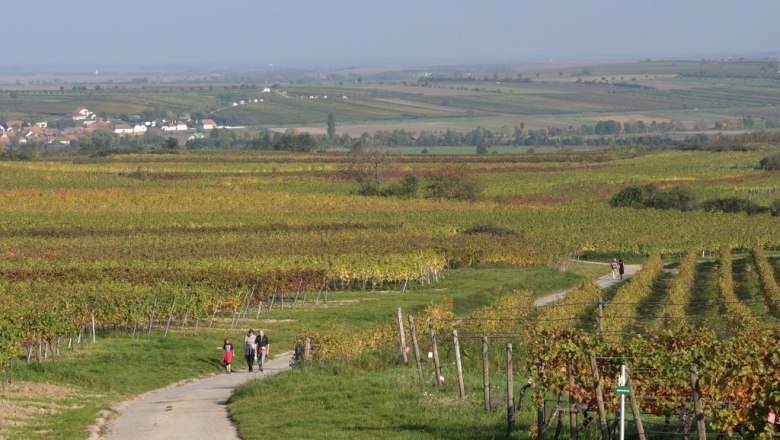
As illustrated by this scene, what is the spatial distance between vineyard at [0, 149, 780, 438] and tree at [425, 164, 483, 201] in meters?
1.98

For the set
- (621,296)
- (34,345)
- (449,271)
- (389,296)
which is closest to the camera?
(34,345)

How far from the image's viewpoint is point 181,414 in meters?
26.3

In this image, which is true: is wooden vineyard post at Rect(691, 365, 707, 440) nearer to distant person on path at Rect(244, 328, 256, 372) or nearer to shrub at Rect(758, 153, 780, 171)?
distant person on path at Rect(244, 328, 256, 372)

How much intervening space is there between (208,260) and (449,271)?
11361mm

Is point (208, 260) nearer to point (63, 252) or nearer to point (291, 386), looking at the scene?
point (63, 252)

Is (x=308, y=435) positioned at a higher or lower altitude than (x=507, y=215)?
higher

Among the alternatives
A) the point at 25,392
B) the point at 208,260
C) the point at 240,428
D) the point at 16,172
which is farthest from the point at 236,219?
the point at 240,428

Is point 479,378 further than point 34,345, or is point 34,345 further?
point 34,345

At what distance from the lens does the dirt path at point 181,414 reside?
23.5m

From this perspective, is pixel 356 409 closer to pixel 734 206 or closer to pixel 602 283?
pixel 602 283

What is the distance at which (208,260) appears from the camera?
56469 mm

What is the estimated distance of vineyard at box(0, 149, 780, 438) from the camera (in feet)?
63.8

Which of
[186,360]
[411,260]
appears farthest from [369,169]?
[186,360]

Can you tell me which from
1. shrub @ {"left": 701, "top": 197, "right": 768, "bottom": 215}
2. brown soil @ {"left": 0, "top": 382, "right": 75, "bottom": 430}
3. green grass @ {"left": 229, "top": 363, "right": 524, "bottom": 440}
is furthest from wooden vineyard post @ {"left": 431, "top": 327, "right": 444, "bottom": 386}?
shrub @ {"left": 701, "top": 197, "right": 768, "bottom": 215}
